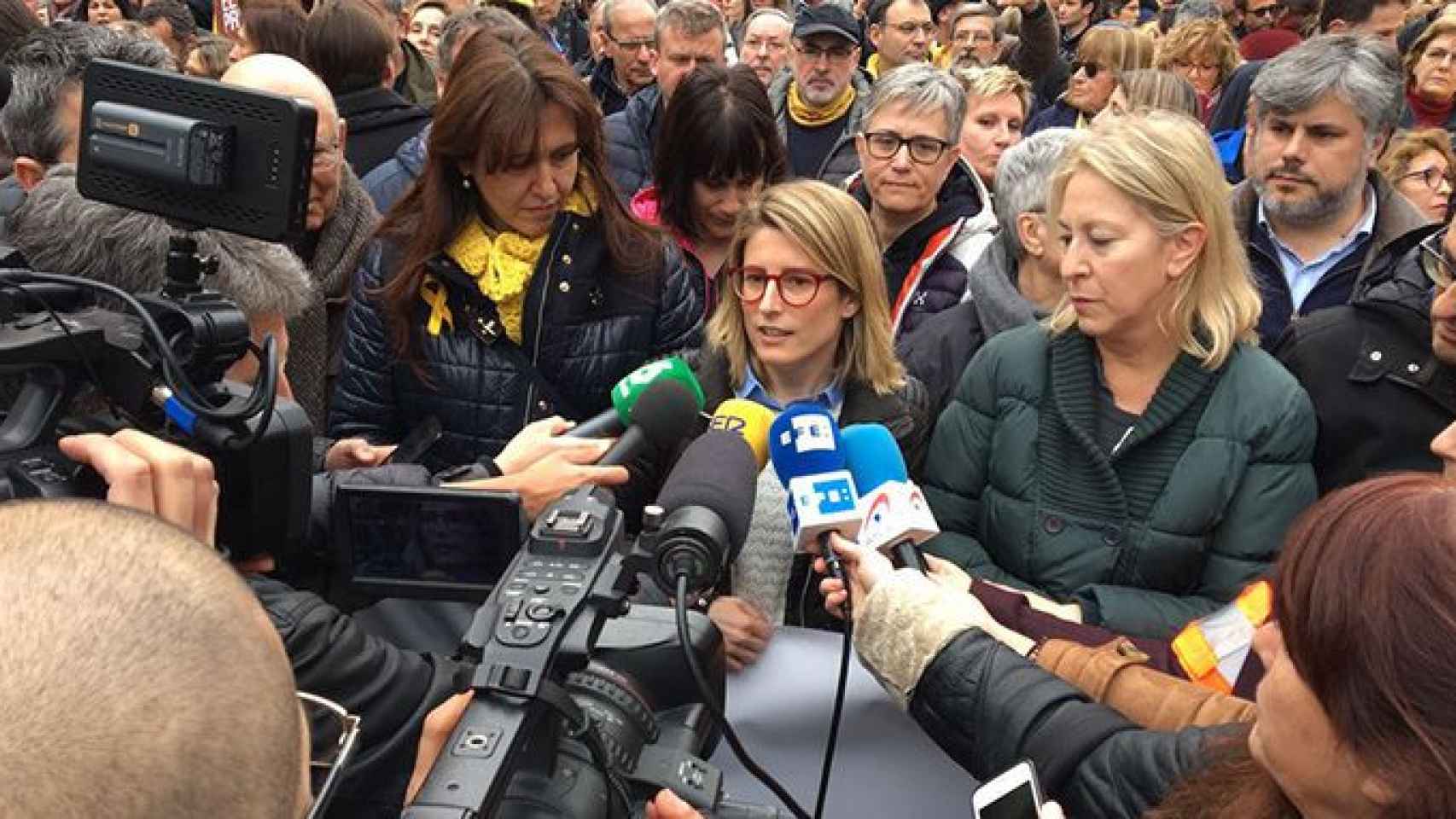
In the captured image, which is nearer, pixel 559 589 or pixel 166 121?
pixel 559 589

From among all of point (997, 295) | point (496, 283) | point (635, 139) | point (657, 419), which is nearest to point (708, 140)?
point (997, 295)

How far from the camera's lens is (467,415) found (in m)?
2.96

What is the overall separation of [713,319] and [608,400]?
0.96 feet

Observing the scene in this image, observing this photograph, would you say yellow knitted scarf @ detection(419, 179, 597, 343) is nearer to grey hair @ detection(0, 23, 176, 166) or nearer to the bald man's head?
the bald man's head

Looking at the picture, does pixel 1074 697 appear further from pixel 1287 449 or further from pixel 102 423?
pixel 102 423

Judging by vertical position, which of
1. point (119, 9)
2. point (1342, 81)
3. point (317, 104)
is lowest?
point (119, 9)

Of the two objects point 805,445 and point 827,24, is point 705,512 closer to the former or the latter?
point 805,445

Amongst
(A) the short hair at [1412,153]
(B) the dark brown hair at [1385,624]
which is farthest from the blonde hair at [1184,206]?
(A) the short hair at [1412,153]

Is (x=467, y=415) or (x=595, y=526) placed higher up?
(x=595, y=526)

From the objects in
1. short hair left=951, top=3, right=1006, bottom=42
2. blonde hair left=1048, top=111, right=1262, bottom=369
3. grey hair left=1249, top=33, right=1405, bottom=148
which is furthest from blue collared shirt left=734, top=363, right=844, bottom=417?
short hair left=951, top=3, right=1006, bottom=42

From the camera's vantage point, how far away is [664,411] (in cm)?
186

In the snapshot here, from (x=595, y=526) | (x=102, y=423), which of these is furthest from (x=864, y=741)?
(x=102, y=423)

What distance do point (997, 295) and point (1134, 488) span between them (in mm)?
961

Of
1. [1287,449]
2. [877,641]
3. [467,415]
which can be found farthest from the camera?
[467,415]
